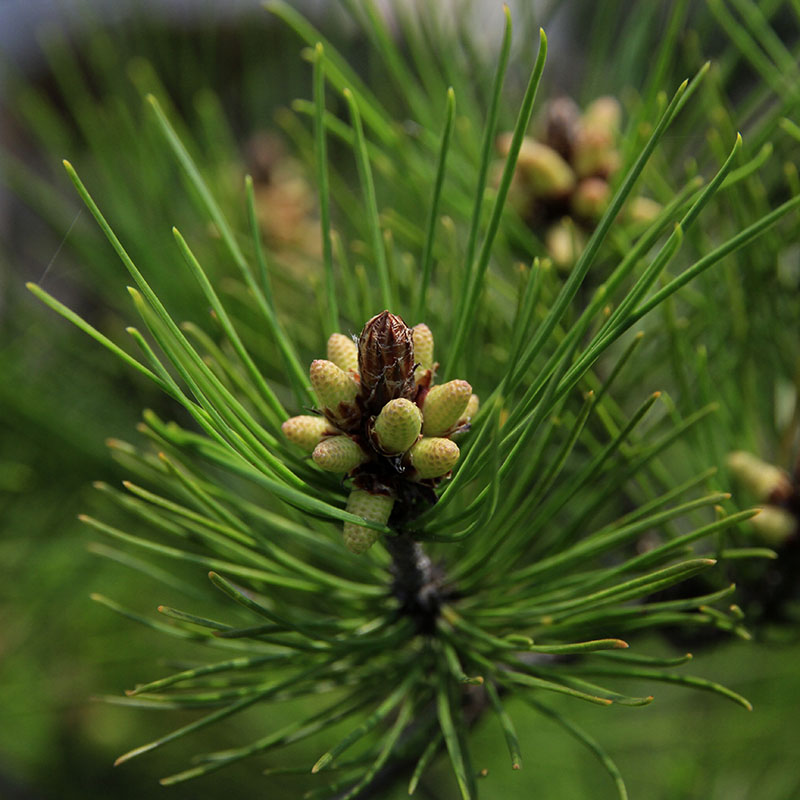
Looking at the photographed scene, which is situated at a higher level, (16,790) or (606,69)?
(606,69)

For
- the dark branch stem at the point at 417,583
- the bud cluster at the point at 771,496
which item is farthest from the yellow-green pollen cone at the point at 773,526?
the dark branch stem at the point at 417,583

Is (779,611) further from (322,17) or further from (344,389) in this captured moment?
(322,17)

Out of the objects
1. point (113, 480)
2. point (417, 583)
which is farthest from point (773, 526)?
point (113, 480)

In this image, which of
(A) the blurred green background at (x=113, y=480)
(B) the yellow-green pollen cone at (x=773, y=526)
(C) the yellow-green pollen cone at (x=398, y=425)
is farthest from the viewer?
(A) the blurred green background at (x=113, y=480)

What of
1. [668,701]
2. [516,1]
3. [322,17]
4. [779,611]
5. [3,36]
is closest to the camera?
[779,611]

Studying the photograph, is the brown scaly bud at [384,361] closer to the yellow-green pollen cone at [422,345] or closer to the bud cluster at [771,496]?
the yellow-green pollen cone at [422,345]

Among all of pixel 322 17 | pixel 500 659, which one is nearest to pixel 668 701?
pixel 500 659
